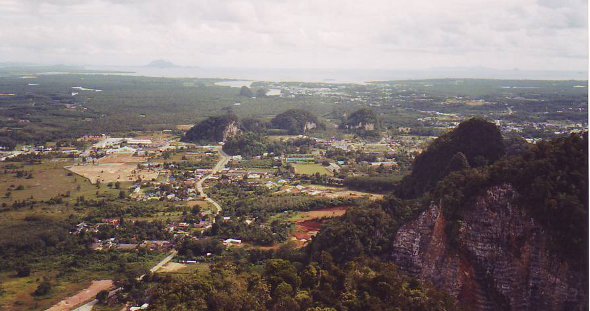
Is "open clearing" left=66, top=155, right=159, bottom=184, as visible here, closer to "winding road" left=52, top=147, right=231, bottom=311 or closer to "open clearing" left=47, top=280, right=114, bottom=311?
"winding road" left=52, top=147, right=231, bottom=311

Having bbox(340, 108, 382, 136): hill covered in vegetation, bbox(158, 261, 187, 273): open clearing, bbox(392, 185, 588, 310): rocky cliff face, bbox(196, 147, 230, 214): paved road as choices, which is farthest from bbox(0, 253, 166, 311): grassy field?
bbox(340, 108, 382, 136): hill covered in vegetation

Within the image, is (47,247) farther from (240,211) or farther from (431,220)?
(431,220)

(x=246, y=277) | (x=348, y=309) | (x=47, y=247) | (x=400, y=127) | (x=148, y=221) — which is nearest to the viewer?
(x=348, y=309)

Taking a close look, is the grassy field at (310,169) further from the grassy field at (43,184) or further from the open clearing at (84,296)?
the open clearing at (84,296)

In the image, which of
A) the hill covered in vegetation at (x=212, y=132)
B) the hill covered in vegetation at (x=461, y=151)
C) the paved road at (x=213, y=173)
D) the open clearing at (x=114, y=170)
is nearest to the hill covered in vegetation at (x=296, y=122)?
the hill covered in vegetation at (x=212, y=132)

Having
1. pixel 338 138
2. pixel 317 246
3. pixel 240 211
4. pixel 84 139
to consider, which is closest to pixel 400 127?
pixel 338 138

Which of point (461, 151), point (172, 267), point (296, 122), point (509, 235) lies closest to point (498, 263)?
point (509, 235)
